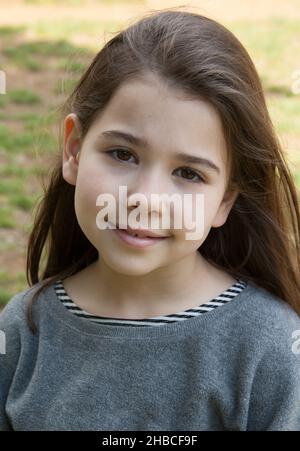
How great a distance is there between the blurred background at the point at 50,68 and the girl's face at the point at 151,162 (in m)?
0.37

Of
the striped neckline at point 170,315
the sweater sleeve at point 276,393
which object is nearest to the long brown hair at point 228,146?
the striped neckline at point 170,315

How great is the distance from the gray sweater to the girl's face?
0.66 ft

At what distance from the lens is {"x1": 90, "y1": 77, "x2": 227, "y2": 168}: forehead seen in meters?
1.82

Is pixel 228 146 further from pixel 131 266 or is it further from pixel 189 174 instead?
pixel 131 266

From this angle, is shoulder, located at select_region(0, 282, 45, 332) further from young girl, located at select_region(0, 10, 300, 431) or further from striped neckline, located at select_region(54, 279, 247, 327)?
striped neckline, located at select_region(54, 279, 247, 327)

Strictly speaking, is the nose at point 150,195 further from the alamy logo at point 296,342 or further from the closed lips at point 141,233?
the alamy logo at point 296,342

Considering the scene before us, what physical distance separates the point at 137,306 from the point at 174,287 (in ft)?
0.33

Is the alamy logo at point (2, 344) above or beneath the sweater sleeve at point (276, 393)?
beneath

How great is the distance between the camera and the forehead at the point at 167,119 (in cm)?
182

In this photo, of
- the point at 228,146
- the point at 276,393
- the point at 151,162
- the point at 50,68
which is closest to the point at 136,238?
the point at 151,162

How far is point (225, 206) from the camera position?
6.87 ft

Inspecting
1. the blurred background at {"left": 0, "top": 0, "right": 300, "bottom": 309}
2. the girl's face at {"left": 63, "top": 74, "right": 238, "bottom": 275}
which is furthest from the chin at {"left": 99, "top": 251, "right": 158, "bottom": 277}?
the blurred background at {"left": 0, "top": 0, "right": 300, "bottom": 309}

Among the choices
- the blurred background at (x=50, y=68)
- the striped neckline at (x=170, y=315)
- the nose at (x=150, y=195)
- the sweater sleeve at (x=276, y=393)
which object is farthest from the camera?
the blurred background at (x=50, y=68)

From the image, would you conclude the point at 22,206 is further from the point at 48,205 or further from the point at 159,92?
the point at 159,92
